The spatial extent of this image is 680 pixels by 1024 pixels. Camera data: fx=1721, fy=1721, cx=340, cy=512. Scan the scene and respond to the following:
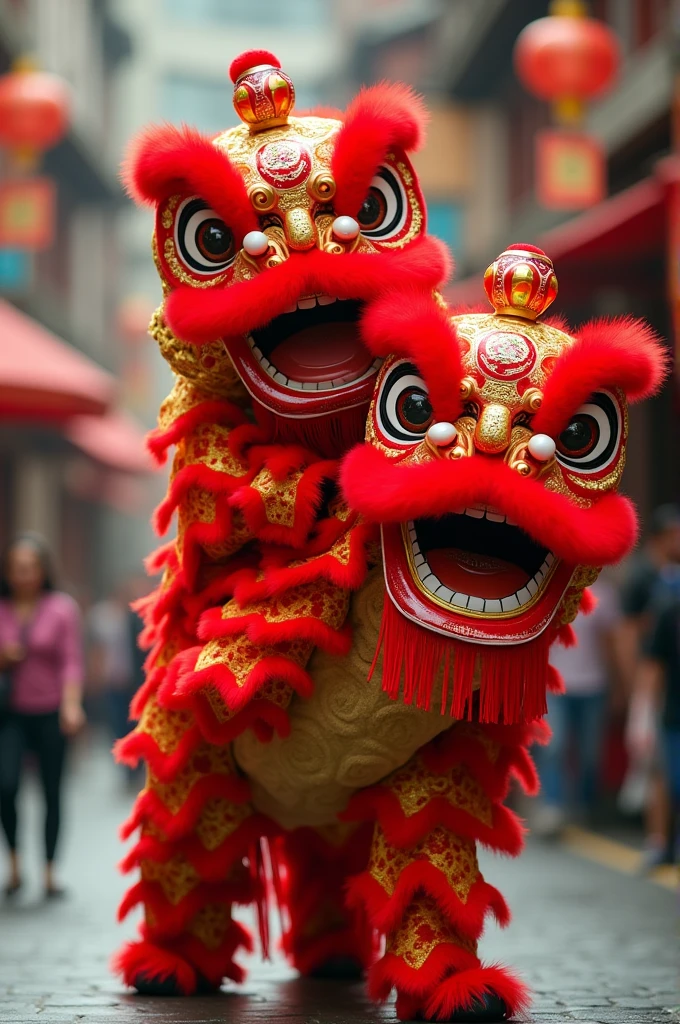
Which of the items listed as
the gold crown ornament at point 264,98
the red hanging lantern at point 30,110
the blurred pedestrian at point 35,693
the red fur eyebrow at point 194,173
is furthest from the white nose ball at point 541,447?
the red hanging lantern at point 30,110

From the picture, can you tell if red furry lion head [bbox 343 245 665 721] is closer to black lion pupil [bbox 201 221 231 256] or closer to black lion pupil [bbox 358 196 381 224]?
black lion pupil [bbox 358 196 381 224]

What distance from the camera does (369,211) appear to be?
4.81m

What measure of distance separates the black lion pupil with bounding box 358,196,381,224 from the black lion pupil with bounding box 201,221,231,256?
1.22 feet

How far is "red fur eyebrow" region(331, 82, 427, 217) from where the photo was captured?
474 cm

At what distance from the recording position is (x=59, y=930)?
24.7 feet

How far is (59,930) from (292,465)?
140 inches

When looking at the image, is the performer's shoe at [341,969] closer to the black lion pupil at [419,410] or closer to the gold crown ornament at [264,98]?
the black lion pupil at [419,410]

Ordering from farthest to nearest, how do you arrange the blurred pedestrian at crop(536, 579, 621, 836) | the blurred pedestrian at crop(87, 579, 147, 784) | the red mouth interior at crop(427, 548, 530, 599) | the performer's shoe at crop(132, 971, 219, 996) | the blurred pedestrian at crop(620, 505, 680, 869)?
the blurred pedestrian at crop(87, 579, 147, 784), the blurred pedestrian at crop(536, 579, 621, 836), the blurred pedestrian at crop(620, 505, 680, 869), the performer's shoe at crop(132, 971, 219, 996), the red mouth interior at crop(427, 548, 530, 599)

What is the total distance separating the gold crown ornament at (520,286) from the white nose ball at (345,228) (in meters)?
0.38

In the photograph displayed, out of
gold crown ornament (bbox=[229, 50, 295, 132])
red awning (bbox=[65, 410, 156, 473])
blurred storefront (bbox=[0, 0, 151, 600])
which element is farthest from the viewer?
red awning (bbox=[65, 410, 156, 473])

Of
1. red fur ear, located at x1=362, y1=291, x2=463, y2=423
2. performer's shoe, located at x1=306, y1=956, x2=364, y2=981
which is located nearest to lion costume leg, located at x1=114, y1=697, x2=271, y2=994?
performer's shoe, located at x1=306, y1=956, x2=364, y2=981

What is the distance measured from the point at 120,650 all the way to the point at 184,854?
11785 millimetres

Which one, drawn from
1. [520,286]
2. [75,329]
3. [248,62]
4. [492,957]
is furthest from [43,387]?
[75,329]

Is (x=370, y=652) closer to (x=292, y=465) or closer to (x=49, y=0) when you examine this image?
(x=292, y=465)
